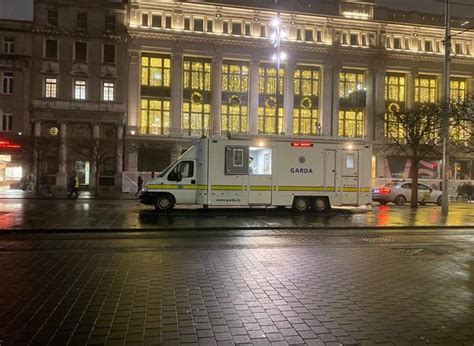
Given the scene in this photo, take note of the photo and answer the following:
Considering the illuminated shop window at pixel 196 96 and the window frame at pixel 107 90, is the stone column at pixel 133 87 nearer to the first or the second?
the window frame at pixel 107 90

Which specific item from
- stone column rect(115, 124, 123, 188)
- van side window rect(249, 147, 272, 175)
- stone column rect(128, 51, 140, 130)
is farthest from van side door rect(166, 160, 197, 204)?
stone column rect(128, 51, 140, 130)

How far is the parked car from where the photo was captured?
97.7ft

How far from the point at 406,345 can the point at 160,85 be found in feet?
157

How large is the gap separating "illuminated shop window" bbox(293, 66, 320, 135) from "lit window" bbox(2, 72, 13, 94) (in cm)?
3045

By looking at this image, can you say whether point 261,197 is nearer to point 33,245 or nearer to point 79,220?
point 79,220

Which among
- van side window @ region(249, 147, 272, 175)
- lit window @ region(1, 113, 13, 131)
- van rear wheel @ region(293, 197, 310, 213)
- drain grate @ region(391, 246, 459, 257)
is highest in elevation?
lit window @ region(1, 113, 13, 131)

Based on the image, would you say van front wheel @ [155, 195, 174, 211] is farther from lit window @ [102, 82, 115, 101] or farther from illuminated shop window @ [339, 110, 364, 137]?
illuminated shop window @ [339, 110, 364, 137]

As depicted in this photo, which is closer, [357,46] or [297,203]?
[297,203]

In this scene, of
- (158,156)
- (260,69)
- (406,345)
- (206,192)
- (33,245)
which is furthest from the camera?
(260,69)

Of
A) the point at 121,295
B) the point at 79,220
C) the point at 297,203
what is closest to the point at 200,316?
the point at 121,295

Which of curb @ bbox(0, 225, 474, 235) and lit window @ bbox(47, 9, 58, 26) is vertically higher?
lit window @ bbox(47, 9, 58, 26)

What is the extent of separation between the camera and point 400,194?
98.1 feet

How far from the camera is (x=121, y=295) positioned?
657 centimetres

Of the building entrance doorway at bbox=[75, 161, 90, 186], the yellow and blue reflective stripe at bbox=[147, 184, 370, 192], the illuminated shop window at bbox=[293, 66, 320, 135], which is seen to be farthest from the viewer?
the illuminated shop window at bbox=[293, 66, 320, 135]
